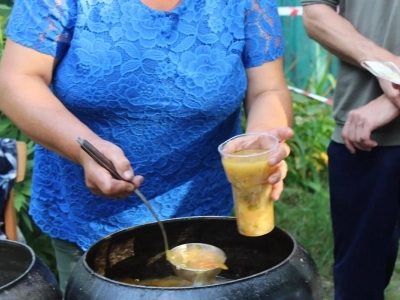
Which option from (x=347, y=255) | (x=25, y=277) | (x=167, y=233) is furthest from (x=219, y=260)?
(x=347, y=255)

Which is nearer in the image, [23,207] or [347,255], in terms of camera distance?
[347,255]

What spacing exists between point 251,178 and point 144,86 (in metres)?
0.46

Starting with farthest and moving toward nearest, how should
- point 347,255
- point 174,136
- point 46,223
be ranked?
point 347,255 < point 46,223 < point 174,136

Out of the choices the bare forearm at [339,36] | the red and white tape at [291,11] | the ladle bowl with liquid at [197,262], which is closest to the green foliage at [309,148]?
the red and white tape at [291,11]

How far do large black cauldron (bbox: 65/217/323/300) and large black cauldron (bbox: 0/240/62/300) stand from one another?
0.06m

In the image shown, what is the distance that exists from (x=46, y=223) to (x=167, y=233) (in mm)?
607

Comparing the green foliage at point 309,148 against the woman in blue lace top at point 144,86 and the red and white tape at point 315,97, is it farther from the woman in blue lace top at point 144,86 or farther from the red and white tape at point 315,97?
the woman in blue lace top at point 144,86

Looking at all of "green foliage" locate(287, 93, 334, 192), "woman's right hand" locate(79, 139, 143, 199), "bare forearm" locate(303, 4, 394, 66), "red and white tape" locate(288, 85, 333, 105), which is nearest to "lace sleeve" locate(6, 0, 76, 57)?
"woman's right hand" locate(79, 139, 143, 199)

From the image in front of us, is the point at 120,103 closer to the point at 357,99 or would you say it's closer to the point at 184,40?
the point at 184,40

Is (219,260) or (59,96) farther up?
(59,96)

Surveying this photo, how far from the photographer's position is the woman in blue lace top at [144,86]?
1.80 metres

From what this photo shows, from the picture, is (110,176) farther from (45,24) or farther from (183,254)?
(45,24)

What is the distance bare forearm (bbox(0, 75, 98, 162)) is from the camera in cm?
169

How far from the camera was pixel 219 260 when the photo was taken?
156cm
